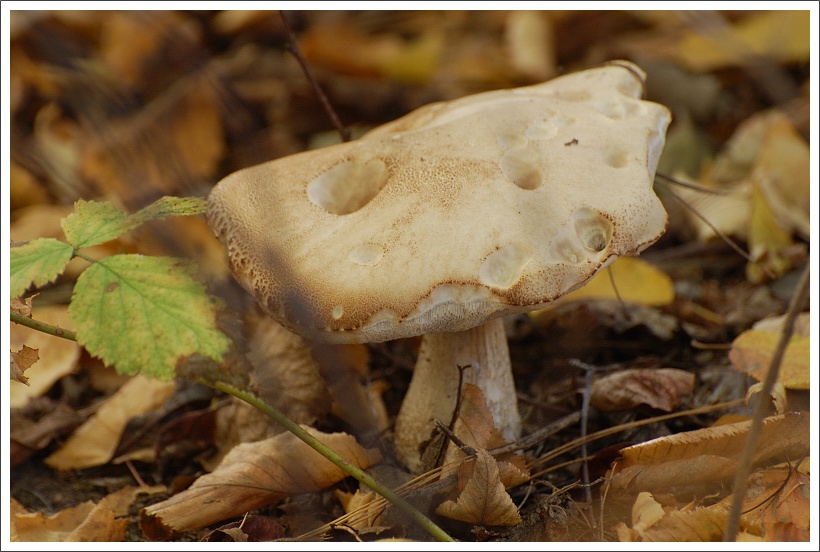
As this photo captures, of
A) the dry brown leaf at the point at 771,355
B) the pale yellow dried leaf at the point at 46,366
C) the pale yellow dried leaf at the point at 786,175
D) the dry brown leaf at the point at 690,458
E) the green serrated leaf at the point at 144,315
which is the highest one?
the green serrated leaf at the point at 144,315

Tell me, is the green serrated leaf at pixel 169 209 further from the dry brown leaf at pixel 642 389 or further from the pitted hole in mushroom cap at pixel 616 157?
the dry brown leaf at pixel 642 389

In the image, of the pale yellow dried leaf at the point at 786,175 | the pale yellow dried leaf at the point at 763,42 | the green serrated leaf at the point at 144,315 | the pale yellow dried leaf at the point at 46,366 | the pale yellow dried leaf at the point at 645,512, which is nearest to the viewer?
the green serrated leaf at the point at 144,315

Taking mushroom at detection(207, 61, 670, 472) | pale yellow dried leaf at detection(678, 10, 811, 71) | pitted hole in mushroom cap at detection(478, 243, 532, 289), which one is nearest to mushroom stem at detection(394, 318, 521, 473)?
mushroom at detection(207, 61, 670, 472)

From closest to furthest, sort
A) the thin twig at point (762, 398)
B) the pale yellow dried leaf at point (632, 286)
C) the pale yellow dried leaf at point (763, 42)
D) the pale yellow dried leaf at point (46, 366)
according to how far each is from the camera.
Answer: the thin twig at point (762, 398) < the pale yellow dried leaf at point (46, 366) < the pale yellow dried leaf at point (632, 286) < the pale yellow dried leaf at point (763, 42)

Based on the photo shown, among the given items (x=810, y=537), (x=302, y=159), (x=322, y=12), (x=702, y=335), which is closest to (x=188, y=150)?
(x=322, y=12)

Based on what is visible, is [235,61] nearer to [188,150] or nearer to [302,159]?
[188,150]

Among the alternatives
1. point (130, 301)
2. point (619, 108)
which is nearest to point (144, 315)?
point (130, 301)

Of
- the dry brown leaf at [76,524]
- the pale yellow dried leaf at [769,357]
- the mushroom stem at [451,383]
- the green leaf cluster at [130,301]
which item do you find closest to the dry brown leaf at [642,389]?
the pale yellow dried leaf at [769,357]
